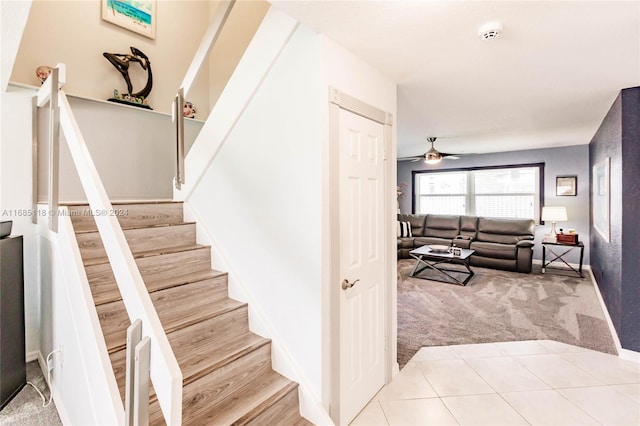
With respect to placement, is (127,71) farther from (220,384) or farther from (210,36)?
(220,384)

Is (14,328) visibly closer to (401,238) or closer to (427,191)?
(401,238)

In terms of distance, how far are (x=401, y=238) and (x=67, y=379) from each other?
6.28m

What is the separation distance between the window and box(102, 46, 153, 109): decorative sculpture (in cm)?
643

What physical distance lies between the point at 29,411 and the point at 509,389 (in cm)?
330

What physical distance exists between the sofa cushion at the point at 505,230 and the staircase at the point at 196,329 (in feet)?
19.3

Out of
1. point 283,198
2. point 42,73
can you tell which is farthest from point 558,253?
point 42,73

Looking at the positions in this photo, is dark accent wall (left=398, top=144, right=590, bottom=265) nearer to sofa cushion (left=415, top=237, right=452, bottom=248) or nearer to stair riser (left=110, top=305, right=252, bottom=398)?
sofa cushion (left=415, top=237, right=452, bottom=248)

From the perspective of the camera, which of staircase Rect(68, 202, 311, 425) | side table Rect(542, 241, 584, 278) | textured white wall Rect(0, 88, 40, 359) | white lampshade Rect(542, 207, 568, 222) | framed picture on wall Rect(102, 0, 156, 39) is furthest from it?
white lampshade Rect(542, 207, 568, 222)

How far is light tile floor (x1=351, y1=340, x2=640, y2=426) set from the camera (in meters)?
2.10

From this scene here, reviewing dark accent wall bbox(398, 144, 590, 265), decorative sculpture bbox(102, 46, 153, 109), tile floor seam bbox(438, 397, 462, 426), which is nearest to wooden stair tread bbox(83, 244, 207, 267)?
decorative sculpture bbox(102, 46, 153, 109)

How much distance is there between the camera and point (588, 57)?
85.8 inches

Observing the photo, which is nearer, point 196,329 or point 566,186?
point 196,329

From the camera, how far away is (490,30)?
1768 mm

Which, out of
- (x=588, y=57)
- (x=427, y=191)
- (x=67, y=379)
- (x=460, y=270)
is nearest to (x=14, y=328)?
(x=67, y=379)
